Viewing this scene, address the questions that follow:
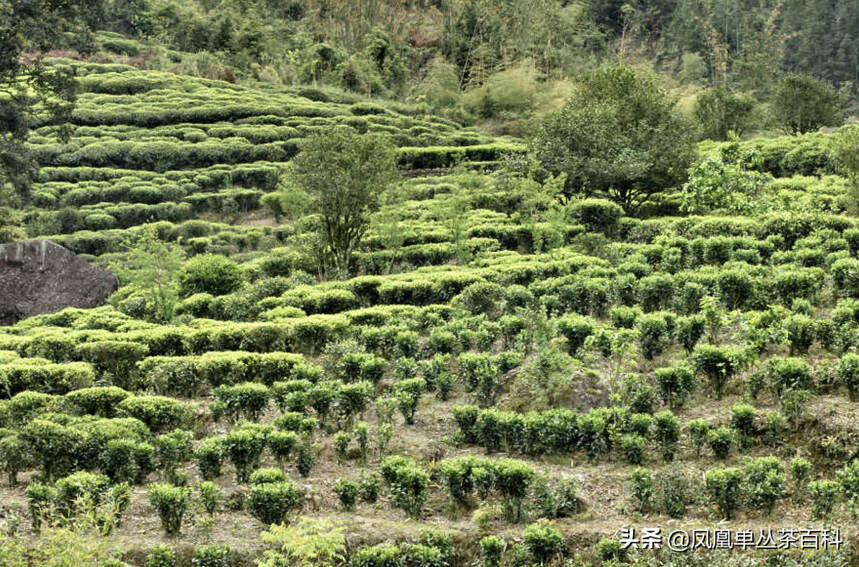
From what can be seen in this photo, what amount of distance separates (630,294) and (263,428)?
7070 millimetres

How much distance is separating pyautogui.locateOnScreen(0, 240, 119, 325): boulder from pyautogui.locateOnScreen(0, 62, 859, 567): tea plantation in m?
2.88

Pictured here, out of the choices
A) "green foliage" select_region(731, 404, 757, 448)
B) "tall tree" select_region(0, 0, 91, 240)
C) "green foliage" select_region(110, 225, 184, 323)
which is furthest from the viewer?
"tall tree" select_region(0, 0, 91, 240)

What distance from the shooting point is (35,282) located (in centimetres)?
1934

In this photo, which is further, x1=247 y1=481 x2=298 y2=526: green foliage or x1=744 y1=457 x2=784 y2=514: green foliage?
x1=247 y1=481 x2=298 y2=526: green foliage

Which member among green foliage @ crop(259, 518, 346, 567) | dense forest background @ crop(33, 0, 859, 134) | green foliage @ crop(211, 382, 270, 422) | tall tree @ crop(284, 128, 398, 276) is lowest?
green foliage @ crop(211, 382, 270, 422)

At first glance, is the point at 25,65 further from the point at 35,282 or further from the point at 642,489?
the point at 642,489

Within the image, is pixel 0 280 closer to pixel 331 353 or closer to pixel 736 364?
pixel 331 353

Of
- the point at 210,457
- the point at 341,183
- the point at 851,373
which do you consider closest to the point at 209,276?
the point at 341,183

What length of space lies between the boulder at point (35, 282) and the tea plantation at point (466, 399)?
288 cm

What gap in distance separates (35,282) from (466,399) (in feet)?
40.9

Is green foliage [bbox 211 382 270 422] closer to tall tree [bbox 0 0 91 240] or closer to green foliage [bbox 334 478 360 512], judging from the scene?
green foliage [bbox 334 478 360 512]

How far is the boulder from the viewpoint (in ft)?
63.1

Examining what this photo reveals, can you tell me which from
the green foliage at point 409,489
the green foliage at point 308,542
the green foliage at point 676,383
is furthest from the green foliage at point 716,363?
the green foliage at point 308,542

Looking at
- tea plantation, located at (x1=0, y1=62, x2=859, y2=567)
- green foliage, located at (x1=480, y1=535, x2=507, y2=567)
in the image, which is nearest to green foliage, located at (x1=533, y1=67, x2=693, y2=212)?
tea plantation, located at (x1=0, y1=62, x2=859, y2=567)
